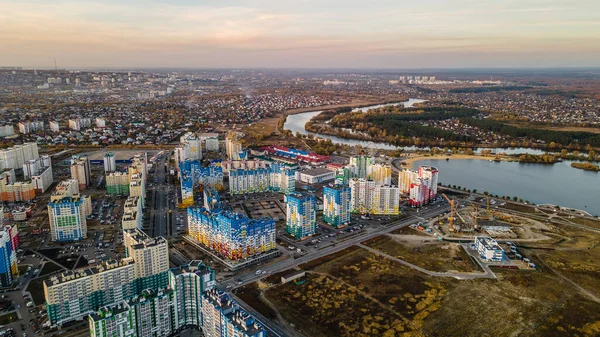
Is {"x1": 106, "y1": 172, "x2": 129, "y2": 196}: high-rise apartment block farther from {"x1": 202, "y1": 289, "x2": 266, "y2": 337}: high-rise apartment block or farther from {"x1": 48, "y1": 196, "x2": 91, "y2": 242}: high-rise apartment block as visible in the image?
{"x1": 202, "y1": 289, "x2": 266, "y2": 337}: high-rise apartment block

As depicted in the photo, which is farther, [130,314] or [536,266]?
[536,266]

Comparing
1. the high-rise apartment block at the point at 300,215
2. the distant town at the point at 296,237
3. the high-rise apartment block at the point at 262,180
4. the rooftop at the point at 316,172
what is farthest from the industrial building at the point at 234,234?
the rooftop at the point at 316,172

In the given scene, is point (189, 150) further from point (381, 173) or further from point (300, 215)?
point (300, 215)

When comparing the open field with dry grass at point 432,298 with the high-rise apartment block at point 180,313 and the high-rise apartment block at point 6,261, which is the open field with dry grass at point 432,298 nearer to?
the high-rise apartment block at point 180,313

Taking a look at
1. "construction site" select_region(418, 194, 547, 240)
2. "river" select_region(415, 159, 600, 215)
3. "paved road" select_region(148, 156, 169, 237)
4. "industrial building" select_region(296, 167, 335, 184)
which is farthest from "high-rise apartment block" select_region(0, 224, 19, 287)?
"river" select_region(415, 159, 600, 215)

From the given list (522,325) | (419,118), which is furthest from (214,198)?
(419,118)

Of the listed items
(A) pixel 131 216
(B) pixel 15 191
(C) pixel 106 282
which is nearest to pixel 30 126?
(B) pixel 15 191

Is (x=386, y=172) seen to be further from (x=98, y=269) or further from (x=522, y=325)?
(x=98, y=269)
